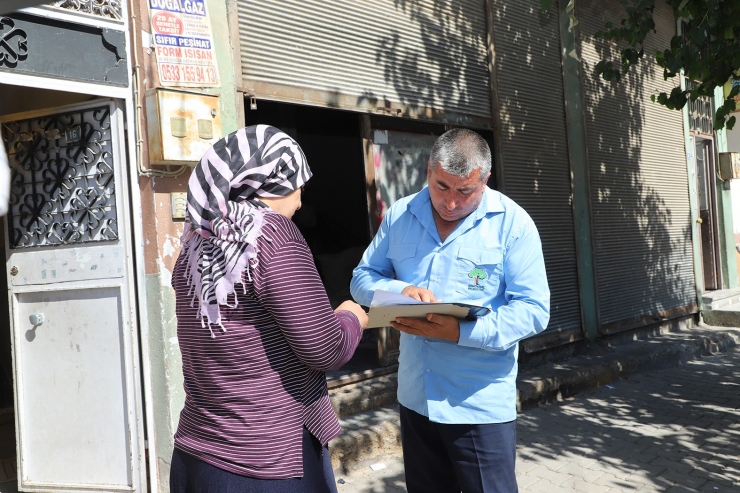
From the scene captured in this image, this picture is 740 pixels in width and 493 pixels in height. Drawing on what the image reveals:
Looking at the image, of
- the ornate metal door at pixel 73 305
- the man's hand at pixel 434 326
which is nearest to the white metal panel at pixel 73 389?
the ornate metal door at pixel 73 305

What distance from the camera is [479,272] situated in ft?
8.61

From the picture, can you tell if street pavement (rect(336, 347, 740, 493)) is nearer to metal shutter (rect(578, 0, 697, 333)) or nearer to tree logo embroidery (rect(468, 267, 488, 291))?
metal shutter (rect(578, 0, 697, 333))

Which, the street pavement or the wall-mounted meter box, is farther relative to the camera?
the street pavement

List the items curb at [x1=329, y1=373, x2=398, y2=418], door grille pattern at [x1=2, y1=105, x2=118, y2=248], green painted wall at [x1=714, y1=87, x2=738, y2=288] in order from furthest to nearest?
green painted wall at [x1=714, y1=87, x2=738, y2=288] → curb at [x1=329, y1=373, x2=398, y2=418] → door grille pattern at [x1=2, y1=105, x2=118, y2=248]

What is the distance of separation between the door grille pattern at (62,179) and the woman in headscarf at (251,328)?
285 centimetres

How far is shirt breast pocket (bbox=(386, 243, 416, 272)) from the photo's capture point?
9.19ft

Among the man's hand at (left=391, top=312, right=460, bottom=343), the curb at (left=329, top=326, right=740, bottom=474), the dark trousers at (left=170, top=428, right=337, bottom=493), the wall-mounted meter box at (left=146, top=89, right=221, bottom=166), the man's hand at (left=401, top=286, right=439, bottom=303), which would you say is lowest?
the curb at (left=329, top=326, right=740, bottom=474)

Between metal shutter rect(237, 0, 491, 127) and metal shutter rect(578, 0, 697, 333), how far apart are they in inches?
90.1

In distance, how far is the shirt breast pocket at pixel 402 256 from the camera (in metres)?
2.80

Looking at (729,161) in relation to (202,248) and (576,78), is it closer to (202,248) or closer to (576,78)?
(576,78)

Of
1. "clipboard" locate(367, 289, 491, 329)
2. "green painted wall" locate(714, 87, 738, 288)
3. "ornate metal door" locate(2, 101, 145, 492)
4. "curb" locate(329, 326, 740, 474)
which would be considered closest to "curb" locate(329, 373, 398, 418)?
"curb" locate(329, 326, 740, 474)

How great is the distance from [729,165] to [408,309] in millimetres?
10898

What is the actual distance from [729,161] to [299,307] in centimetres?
1153

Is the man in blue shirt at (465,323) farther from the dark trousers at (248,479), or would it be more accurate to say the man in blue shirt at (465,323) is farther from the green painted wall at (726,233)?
the green painted wall at (726,233)
